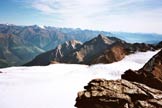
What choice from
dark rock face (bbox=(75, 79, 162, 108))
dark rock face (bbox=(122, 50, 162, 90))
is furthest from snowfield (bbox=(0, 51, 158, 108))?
dark rock face (bbox=(122, 50, 162, 90))

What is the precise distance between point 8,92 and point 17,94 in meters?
1.25

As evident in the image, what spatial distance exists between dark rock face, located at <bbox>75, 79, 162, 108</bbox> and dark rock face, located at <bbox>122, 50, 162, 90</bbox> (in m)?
5.06

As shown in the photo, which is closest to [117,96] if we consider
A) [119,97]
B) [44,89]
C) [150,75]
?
[119,97]

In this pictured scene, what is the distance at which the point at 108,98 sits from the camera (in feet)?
71.7

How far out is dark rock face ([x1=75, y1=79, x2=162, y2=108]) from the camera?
20.9 metres

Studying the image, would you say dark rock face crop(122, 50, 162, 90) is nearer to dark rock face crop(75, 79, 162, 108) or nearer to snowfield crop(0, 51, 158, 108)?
dark rock face crop(75, 79, 162, 108)

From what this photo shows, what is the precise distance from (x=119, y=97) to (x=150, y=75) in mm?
9474

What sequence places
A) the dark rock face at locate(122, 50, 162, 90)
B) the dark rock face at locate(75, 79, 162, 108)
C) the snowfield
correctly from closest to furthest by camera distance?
the dark rock face at locate(75, 79, 162, 108) < the snowfield < the dark rock face at locate(122, 50, 162, 90)

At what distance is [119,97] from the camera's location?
71.1ft

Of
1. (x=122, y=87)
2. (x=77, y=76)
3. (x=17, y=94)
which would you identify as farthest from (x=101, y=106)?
(x=77, y=76)

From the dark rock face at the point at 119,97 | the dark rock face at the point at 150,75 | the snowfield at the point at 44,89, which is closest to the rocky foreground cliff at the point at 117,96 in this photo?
the dark rock face at the point at 119,97

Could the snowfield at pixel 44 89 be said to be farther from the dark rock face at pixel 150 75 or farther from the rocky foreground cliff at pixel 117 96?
the dark rock face at pixel 150 75

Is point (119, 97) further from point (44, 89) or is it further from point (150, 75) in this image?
point (44, 89)

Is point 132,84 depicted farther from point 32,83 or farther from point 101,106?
point 32,83
